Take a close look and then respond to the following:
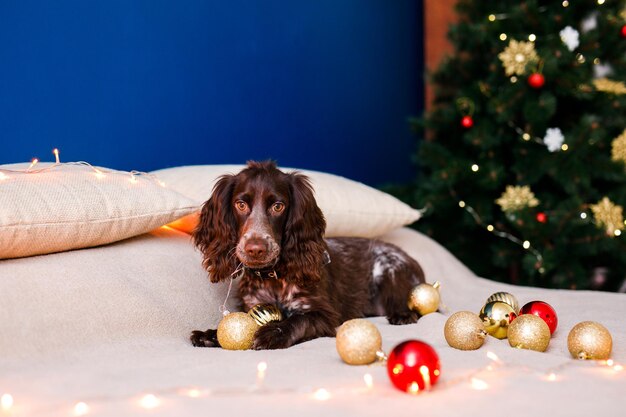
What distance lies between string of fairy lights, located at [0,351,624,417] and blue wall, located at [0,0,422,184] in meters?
1.68

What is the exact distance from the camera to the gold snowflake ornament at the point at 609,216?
3.63 m

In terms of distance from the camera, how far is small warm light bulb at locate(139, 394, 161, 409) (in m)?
1.28

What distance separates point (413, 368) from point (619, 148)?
2.94 metres

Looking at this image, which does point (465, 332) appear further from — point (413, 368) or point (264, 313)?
point (264, 313)

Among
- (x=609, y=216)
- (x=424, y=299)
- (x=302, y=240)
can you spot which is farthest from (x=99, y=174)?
(x=609, y=216)

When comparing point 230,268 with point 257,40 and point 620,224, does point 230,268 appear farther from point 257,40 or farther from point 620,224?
point 620,224

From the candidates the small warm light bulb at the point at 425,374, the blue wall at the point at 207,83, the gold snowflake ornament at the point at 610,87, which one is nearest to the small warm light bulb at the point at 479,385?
the small warm light bulb at the point at 425,374

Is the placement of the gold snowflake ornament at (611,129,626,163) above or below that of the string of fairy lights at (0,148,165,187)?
above

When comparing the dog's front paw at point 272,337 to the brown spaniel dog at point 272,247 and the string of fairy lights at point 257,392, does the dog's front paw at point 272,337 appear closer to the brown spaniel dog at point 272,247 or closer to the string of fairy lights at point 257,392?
the brown spaniel dog at point 272,247

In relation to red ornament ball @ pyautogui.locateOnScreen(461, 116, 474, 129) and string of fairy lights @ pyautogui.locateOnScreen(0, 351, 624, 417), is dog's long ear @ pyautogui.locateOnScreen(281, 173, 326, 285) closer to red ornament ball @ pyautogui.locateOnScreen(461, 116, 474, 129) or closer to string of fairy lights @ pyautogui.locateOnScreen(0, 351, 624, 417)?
string of fairy lights @ pyautogui.locateOnScreen(0, 351, 624, 417)

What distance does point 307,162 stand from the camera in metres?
4.23

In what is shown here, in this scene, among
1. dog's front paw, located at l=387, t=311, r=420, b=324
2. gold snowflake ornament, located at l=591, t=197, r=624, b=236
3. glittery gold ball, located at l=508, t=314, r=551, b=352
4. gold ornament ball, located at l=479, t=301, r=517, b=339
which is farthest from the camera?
gold snowflake ornament, located at l=591, t=197, r=624, b=236

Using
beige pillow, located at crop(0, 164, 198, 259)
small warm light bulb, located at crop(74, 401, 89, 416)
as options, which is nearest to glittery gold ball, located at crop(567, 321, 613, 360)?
small warm light bulb, located at crop(74, 401, 89, 416)

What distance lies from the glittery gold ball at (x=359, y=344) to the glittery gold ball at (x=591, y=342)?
578mm
